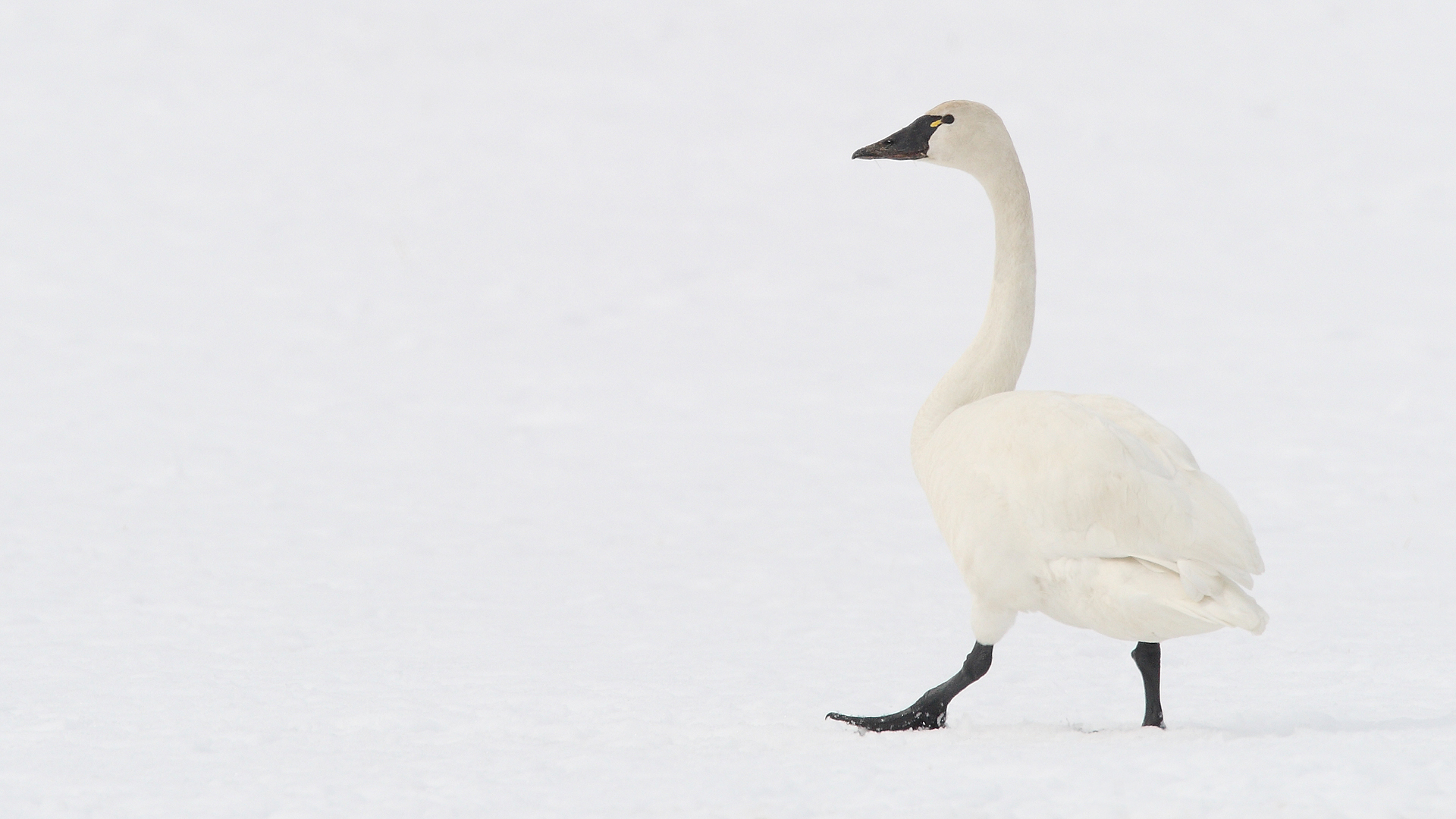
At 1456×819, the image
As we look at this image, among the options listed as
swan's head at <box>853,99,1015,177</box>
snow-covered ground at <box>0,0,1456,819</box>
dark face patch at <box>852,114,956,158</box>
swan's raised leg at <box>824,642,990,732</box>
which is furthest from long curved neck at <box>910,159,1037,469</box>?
snow-covered ground at <box>0,0,1456,819</box>

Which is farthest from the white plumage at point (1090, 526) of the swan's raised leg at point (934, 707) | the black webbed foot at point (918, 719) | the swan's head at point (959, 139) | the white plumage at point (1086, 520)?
the swan's head at point (959, 139)

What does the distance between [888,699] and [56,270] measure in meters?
9.64

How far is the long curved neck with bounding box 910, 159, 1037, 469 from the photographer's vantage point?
4891mm

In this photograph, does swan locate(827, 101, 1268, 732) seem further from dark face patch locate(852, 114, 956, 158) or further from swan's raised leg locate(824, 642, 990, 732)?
dark face patch locate(852, 114, 956, 158)

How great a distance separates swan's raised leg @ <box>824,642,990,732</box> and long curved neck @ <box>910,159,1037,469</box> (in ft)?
2.08

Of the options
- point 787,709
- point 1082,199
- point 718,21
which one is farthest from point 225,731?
point 718,21

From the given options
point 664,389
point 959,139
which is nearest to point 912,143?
point 959,139

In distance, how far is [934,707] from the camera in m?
4.60

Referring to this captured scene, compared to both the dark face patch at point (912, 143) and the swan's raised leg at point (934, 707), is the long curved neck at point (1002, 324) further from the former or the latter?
the swan's raised leg at point (934, 707)

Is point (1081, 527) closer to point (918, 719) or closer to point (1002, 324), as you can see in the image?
point (918, 719)

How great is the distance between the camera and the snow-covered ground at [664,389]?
450 cm

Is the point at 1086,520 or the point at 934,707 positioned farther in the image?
the point at 934,707

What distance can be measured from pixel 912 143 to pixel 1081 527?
1542 mm

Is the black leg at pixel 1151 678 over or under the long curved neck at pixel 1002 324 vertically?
under
